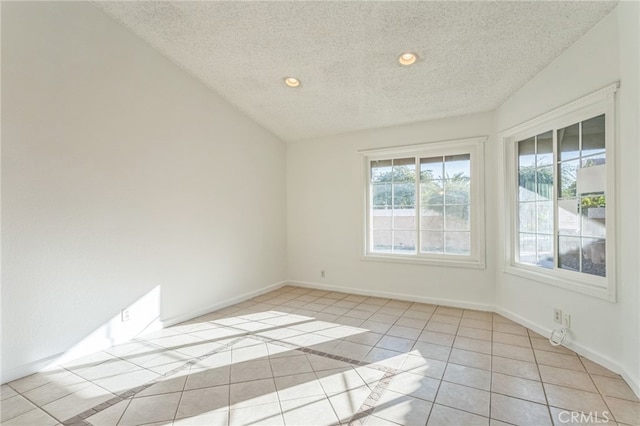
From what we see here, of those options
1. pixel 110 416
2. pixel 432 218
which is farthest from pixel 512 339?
pixel 110 416

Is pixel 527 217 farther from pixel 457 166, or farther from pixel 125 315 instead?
pixel 125 315

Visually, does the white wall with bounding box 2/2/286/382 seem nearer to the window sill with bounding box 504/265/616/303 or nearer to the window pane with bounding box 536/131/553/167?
the window sill with bounding box 504/265/616/303

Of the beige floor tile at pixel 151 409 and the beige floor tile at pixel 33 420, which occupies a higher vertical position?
the beige floor tile at pixel 151 409

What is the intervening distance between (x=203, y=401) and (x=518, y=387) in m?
2.17

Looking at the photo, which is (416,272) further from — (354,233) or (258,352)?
(258,352)

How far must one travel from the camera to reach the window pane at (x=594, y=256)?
2.47m

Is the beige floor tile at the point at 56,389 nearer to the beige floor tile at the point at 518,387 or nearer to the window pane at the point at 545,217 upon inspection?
the beige floor tile at the point at 518,387

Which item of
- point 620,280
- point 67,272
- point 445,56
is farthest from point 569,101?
point 67,272

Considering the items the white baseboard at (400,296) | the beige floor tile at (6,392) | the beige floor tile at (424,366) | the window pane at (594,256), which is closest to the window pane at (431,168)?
the white baseboard at (400,296)

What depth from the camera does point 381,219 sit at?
14.9 ft

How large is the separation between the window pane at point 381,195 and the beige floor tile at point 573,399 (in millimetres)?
2820

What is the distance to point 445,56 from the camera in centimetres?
288

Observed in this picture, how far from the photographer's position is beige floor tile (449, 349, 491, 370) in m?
2.41

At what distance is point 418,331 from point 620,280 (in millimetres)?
1673
